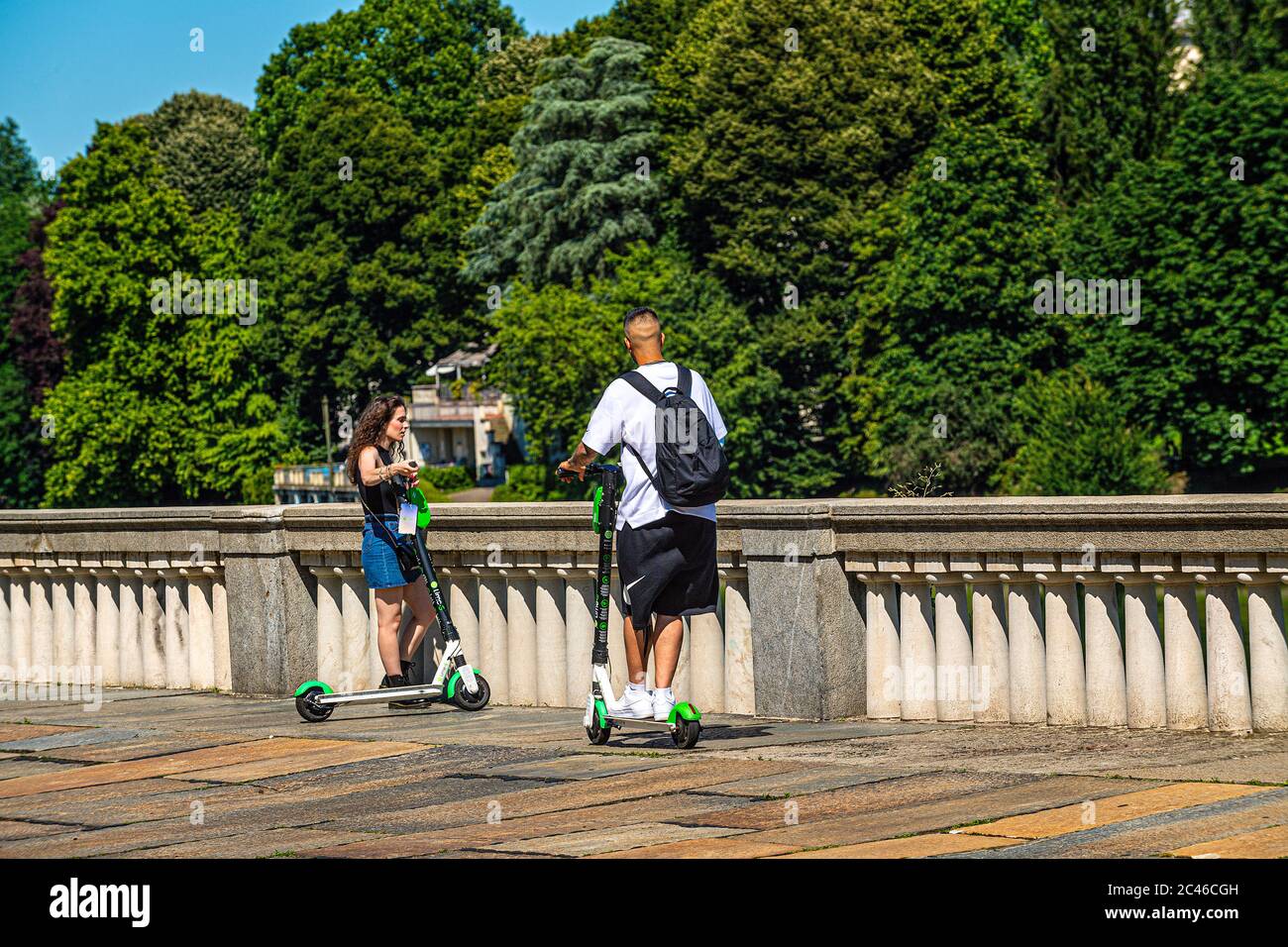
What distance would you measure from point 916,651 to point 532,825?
3281mm

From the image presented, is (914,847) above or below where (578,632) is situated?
below

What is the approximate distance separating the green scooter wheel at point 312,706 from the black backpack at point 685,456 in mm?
2454

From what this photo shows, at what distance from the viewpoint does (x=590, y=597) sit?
33.7 feet

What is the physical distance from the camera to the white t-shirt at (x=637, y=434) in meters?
8.43

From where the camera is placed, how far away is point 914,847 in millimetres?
5777

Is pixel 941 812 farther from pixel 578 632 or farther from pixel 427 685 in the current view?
pixel 427 685

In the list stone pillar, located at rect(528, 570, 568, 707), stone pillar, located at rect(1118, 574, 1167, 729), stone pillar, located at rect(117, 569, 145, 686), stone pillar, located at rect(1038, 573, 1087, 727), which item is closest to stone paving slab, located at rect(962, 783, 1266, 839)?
stone pillar, located at rect(1118, 574, 1167, 729)

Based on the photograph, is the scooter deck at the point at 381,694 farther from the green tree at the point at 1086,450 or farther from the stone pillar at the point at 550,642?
the green tree at the point at 1086,450

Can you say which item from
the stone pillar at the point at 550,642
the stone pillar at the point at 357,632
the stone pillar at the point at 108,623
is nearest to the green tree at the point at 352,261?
the stone pillar at the point at 108,623

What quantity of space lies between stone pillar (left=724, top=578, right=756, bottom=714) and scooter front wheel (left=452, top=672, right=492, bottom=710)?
4.17 ft

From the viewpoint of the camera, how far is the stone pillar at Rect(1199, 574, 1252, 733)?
8289 mm

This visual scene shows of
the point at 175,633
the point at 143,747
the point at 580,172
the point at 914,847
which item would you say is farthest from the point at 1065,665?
the point at 580,172

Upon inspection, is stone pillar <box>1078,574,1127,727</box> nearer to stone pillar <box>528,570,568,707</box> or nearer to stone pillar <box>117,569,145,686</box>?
stone pillar <box>528,570,568,707</box>

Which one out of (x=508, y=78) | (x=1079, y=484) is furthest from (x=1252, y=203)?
(x=508, y=78)
